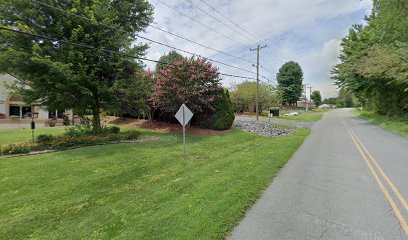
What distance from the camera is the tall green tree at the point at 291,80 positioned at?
73.6m

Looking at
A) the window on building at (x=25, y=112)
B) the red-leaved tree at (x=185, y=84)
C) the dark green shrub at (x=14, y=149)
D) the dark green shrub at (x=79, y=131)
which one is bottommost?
the dark green shrub at (x=14, y=149)

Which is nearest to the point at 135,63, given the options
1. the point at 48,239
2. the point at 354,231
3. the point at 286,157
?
the point at 286,157

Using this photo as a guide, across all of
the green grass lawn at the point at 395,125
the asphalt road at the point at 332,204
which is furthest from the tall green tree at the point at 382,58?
the asphalt road at the point at 332,204

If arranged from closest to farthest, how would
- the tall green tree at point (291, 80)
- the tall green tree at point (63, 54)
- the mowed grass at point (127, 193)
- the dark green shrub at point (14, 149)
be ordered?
the mowed grass at point (127, 193) < the dark green shrub at point (14, 149) < the tall green tree at point (63, 54) < the tall green tree at point (291, 80)

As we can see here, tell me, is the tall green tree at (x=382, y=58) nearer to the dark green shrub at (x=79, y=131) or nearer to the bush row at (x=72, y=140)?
the bush row at (x=72, y=140)

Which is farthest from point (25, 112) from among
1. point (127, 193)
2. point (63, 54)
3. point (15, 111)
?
point (127, 193)

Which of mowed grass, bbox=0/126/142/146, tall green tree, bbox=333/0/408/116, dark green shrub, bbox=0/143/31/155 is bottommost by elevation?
dark green shrub, bbox=0/143/31/155

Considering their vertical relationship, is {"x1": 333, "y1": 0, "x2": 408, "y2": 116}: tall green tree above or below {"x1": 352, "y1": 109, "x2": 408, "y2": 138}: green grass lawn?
above

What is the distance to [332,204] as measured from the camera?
191 inches

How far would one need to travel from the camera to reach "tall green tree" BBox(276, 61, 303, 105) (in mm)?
73562

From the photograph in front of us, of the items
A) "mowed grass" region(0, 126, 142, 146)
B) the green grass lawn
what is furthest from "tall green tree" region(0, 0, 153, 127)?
the green grass lawn

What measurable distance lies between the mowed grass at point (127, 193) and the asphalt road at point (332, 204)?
45cm

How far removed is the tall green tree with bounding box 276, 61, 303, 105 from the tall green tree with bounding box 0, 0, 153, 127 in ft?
222

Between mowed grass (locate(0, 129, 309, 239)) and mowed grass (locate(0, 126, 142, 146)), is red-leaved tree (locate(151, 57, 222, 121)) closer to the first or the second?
mowed grass (locate(0, 126, 142, 146))
